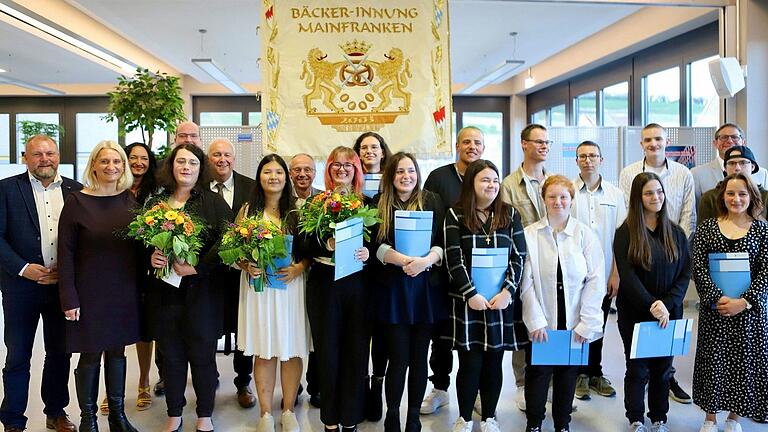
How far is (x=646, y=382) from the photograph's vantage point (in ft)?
9.44

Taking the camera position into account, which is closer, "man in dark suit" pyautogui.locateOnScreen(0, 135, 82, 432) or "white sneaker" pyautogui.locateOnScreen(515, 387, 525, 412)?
"man in dark suit" pyautogui.locateOnScreen(0, 135, 82, 432)

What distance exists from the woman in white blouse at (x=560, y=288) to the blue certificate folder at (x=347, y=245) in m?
0.88

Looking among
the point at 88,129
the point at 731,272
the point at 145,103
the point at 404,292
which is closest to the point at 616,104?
the point at 731,272

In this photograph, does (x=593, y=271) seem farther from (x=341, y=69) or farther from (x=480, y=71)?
(x=480, y=71)

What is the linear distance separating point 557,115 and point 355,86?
830cm

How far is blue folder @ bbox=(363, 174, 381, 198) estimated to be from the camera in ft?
9.64

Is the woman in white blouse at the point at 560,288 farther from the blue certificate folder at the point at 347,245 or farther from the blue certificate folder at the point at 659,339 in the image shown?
the blue certificate folder at the point at 347,245

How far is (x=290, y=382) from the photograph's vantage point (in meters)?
2.96

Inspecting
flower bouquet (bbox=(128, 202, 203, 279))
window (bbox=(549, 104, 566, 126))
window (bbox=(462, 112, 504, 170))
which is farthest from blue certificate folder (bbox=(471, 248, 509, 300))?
window (bbox=(462, 112, 504, 170))

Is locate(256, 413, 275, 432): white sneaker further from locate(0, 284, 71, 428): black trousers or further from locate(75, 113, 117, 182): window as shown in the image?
locate(75, 113, 117, 182): window

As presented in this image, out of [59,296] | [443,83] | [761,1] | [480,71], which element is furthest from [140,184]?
[480,71]

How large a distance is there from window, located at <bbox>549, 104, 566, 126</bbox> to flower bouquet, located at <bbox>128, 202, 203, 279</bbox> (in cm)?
955

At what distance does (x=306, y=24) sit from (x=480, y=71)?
299 inches

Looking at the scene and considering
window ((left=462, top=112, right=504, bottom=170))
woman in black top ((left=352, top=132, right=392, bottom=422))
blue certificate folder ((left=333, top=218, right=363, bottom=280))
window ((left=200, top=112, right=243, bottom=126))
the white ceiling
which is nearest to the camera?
blue certificate folder ((left=333, top=218, right=363, bottom=280))
